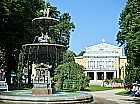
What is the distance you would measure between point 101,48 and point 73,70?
53.9 metres

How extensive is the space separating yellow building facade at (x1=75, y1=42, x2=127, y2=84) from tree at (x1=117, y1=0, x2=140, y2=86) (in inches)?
1786

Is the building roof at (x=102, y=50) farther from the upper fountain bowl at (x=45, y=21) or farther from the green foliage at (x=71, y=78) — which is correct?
the upper fountain bowl at (x=45, y=21)

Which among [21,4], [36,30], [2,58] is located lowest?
[2,58]

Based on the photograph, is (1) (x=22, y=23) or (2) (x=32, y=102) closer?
(2) (x=32, y=102)

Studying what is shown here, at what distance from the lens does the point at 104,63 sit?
85.1m

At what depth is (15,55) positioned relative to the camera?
35.0 metres

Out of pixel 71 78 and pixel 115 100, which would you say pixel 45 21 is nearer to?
pixel 115 100

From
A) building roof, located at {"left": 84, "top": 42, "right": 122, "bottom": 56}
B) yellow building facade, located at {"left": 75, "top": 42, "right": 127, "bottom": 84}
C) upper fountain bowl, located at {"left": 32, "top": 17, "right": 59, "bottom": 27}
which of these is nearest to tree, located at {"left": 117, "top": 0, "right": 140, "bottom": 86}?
upper fountain bowl, located at {"left": 32, "top": 17, "right": 59, "bottom": 27}

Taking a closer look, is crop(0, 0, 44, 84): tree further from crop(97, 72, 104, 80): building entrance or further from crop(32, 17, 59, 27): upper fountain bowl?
crop(97, 72, 104, 80): building entrance

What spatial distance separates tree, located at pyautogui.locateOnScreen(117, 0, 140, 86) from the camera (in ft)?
52.4

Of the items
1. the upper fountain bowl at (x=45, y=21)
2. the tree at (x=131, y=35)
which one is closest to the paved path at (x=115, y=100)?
the tree at (x=131, y=35)

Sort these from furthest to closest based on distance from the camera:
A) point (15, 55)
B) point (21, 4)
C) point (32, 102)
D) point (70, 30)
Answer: point (70, 30), point (15, 55), point (21, 4), point (32, 102)

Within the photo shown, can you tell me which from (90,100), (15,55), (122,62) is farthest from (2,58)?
(122,62)

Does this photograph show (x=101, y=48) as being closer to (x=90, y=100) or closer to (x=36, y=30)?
(x=36, y=30)
